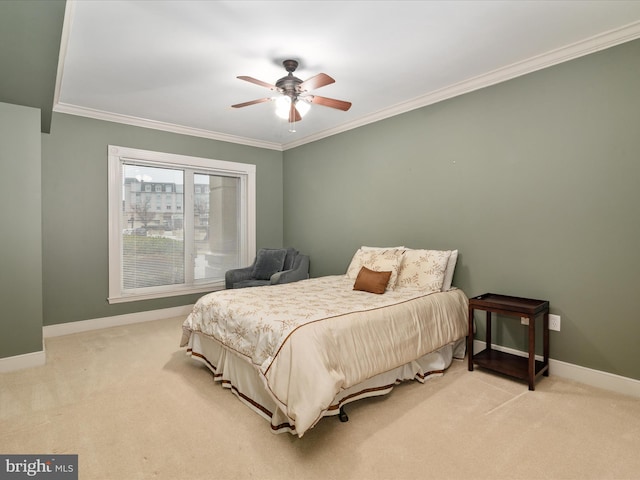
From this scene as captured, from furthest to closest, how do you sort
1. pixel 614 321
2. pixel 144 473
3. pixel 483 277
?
1. pixel 483 277
2. pixel 614 321
3. pixel 144 473

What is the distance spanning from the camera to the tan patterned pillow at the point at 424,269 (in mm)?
3305

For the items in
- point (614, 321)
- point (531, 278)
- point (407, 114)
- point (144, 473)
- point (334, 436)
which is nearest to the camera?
point (144, 473)

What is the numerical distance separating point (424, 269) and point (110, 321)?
3.81 metres

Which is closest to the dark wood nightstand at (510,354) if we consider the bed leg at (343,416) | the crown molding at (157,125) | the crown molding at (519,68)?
the bed leg at (343,416)

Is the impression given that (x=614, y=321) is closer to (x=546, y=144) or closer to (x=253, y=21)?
(x=546, y=144)

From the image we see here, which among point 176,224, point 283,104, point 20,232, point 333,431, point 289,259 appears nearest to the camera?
point 333,431

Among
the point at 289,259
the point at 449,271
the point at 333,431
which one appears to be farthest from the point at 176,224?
the point at 333,431

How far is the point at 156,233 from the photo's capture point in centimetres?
473

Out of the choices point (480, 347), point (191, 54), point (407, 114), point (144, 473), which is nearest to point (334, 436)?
point (144, 473)

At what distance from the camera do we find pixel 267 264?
4938mm

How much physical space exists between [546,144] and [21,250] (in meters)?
4.65

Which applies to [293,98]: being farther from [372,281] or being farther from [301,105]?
[372,281]

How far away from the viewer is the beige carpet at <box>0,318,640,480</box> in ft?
5.93

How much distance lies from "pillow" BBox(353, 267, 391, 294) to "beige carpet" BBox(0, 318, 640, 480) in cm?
85
